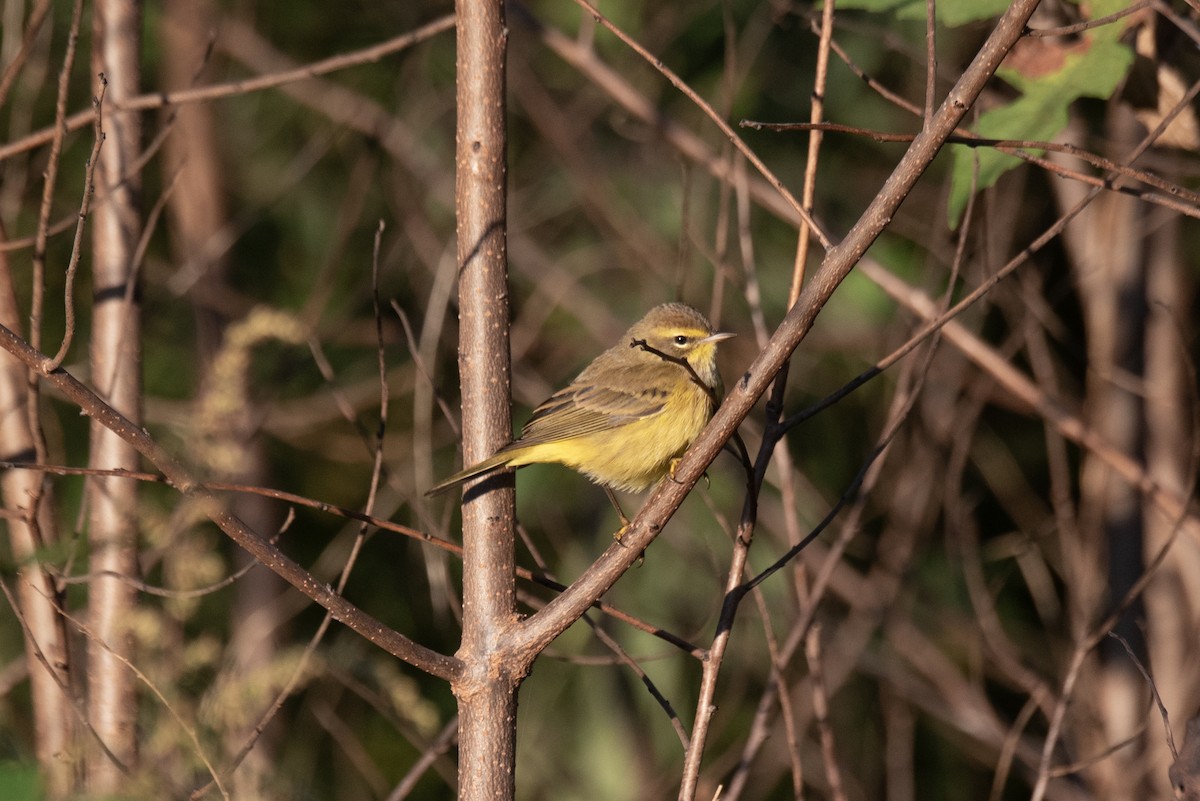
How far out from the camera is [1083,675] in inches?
203

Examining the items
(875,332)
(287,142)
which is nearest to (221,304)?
(287,142)

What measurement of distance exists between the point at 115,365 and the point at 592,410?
1.73 m

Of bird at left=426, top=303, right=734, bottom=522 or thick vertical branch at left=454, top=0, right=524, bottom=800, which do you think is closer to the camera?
thick vertical branch at left=454, top=0, right=524, bottom=800

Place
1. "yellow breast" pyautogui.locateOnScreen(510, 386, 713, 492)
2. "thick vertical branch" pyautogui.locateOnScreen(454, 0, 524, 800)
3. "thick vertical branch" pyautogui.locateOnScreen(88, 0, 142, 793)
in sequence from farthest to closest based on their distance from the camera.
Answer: "yellow breast" pyautogui.locateOnScreen(510, 386, 713, 492) → "thick vertical branch" pyautogui.locateOnScreen(88, 0, 142, 793) → "thick vertical branch" pyautogui.locateOnScreen(454, 0, 524, 800)

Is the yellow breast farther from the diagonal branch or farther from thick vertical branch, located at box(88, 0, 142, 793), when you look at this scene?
the diagonal branch

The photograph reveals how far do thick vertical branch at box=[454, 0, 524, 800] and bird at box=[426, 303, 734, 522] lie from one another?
1063 mm

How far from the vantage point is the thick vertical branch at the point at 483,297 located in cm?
273

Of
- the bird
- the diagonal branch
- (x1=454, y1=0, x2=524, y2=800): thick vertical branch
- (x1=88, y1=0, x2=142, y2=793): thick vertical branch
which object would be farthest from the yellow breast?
the diagonal branch

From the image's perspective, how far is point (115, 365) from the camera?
3582 mm

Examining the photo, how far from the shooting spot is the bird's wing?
4.30m

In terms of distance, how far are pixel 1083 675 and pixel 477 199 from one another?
3.76 metres

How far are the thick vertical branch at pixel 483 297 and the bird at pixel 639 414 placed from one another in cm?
106

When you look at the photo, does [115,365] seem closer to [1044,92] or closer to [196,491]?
[196,491]

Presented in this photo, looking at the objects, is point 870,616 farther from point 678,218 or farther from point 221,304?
point 221,304
